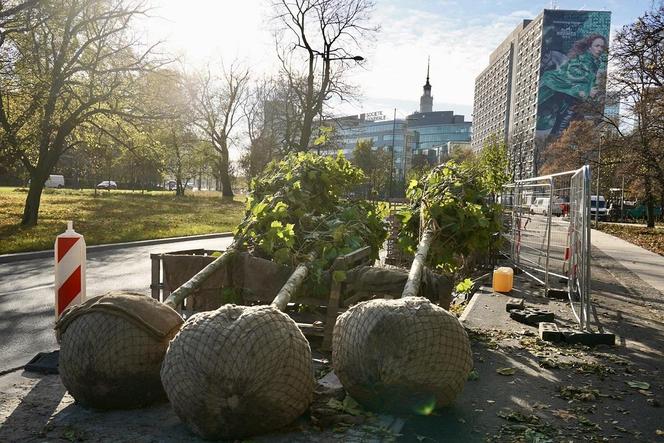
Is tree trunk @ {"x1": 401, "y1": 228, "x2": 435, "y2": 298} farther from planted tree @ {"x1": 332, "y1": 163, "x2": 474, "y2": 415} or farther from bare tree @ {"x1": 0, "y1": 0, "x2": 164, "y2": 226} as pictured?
bare tree @ {"x1": 0, "y1": 0, "x2": 164, "y2": 226}

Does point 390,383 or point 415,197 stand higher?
point 415,197

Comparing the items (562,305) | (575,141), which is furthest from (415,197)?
(575,141)

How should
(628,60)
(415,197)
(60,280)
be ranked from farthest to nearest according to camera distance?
(628,60) → (415,197) → (60,280)

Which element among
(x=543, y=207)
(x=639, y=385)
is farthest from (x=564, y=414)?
(x=543, y=207)

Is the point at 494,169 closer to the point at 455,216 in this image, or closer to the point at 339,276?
the point at 455,216

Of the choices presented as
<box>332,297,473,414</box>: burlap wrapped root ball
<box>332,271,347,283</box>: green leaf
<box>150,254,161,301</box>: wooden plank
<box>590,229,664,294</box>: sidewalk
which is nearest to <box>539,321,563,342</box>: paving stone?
<box>332,271,347,283</box>: green leaf

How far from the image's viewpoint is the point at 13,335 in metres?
6.41

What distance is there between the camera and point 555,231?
1035cm

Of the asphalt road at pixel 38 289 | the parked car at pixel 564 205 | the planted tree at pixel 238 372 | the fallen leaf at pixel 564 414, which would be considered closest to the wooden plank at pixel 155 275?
the asphalt road at pixel 38 289

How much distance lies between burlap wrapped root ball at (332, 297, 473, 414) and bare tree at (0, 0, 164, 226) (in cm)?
1903

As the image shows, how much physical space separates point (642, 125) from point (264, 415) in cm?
3037

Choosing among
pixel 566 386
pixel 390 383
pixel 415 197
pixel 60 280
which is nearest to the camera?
pixel 390 383

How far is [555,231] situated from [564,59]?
129 meters

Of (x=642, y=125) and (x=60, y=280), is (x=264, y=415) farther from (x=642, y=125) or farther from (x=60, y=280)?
(x=642, y=125)
